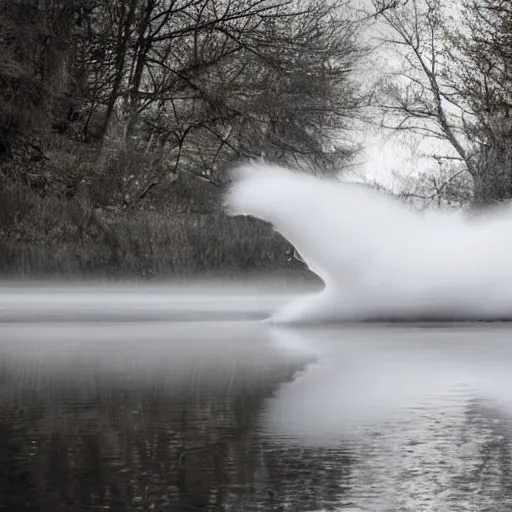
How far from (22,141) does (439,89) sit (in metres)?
12.0

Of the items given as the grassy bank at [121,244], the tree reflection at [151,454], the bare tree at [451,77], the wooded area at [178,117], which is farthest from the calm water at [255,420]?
the bare tree at [451,77]

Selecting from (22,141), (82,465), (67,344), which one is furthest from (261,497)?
(22,141)

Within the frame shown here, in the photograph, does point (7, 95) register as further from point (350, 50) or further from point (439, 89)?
point (439, 89)

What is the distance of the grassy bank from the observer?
25453 millimetres

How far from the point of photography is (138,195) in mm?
29047

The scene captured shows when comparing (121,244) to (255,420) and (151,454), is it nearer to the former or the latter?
(255,420)

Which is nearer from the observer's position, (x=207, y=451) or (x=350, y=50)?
(x=207, y=451)

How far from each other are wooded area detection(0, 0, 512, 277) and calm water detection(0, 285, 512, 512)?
44.8 feet

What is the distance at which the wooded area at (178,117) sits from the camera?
26.4 m

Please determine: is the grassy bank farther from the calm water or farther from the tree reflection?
the tree reflection

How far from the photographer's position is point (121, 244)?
26.8 meters

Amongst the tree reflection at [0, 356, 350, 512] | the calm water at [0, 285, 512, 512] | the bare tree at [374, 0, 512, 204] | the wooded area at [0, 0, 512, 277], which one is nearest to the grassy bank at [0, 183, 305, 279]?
the wooded area at [0, 0, 512, 277]

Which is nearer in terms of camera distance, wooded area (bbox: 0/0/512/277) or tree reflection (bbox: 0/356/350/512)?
tree reflection (bbox: 0/356/350/512)

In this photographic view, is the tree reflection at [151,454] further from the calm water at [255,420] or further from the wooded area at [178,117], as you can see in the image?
the wooded area at [178,117]
